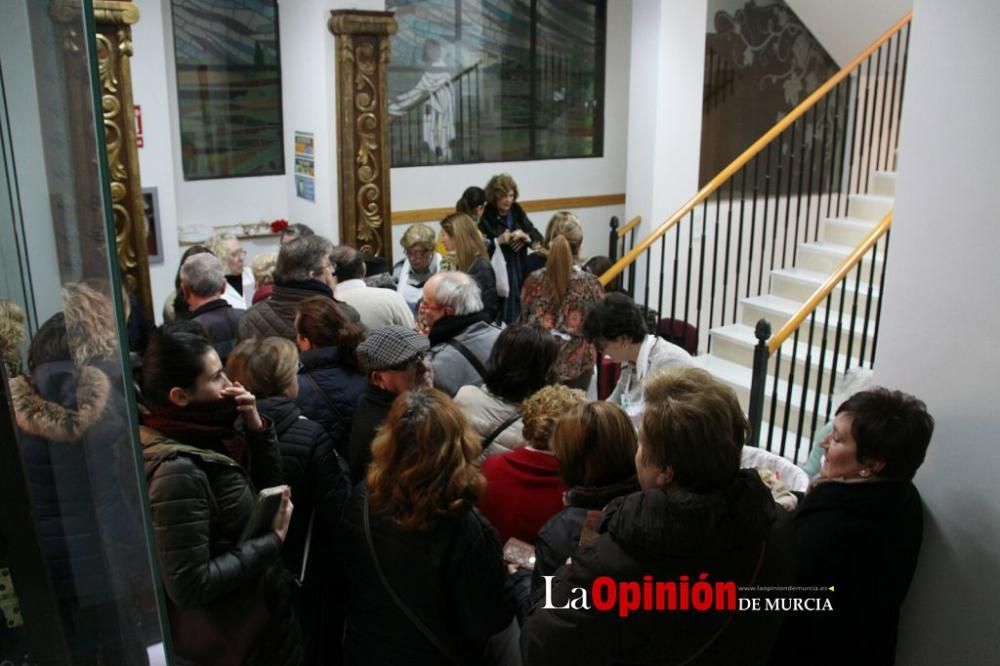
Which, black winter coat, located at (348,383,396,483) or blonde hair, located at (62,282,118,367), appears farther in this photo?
black winter coat, located at (348,383,396,483)

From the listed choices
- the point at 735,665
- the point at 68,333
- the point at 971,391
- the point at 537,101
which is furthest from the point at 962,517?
the point at 537,101

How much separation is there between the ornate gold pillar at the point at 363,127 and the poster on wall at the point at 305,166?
316 mm

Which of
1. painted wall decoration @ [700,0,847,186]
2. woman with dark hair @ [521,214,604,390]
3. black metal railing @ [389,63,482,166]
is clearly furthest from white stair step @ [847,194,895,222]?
black metal railing @ [389,63,482,166]

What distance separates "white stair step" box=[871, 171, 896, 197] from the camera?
622 cm

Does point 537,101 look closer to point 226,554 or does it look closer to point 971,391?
point 971,391

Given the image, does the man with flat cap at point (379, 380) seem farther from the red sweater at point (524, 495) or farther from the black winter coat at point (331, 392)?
the red sweater at point (524, 495)

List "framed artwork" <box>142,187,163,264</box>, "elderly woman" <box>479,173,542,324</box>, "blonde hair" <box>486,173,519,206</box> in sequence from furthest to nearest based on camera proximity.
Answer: "framed artwork" <box>142,187,163,264</box>
"blonde hair" <box>486,173,519,206</box>
"elderly woman" <box>479,173,542,324</box>

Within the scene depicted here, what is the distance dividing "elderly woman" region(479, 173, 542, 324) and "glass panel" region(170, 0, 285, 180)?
6.95ft

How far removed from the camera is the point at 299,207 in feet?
22.0

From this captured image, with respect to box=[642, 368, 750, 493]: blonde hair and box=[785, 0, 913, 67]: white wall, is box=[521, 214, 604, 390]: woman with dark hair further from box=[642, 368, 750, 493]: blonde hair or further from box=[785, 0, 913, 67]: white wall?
box=[785, 0, 913, 67]: white wall

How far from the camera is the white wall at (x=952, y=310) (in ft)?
7.33

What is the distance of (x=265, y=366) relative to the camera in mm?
2354

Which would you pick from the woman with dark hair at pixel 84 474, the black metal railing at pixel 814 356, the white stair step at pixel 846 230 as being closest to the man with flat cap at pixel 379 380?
the black metal railing at pixel 814 356

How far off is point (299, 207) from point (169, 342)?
4.90m
